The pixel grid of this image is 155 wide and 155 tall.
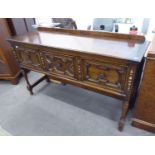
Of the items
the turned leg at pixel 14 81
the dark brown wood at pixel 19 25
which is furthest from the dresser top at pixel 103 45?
the turned leg at pixel 14 81

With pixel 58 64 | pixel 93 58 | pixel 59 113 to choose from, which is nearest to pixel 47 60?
pixel 58 64

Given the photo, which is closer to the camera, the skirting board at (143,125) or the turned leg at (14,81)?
the skirting board at (143,125)

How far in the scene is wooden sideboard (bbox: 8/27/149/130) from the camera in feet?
3.46

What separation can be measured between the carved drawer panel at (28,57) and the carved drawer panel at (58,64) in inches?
3.7

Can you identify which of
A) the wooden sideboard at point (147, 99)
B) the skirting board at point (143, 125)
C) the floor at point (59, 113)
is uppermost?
the wooden sideboard at point (147, 99)

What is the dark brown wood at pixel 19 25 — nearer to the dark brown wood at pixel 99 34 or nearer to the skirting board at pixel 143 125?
the dark brown wood at pixel 99 34

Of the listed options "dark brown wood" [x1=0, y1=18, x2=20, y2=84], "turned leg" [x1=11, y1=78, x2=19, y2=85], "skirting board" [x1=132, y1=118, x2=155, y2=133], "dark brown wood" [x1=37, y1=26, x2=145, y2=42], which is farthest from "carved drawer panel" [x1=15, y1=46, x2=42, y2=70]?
"skirting board" [x1=132, y1=118, x2=155, y2=133]

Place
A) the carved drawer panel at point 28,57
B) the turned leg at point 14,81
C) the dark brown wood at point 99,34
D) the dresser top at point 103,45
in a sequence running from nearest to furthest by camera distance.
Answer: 1. the dresser top at point 103,45
2. the dark brown wood at point 99,34
3. the carved drawer panel at point 28,57
4. the turned leg at point 14,81

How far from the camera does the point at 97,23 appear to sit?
11.2 ft

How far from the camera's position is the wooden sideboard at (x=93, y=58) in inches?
41.5

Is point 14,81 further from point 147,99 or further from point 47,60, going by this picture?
point 147,99

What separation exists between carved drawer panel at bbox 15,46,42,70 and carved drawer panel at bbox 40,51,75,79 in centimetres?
9

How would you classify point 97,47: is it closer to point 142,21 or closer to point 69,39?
point 69,39

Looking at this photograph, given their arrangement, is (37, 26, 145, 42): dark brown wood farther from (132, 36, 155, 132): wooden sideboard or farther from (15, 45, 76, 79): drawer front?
(15, 45, 76, 79): drawer front
